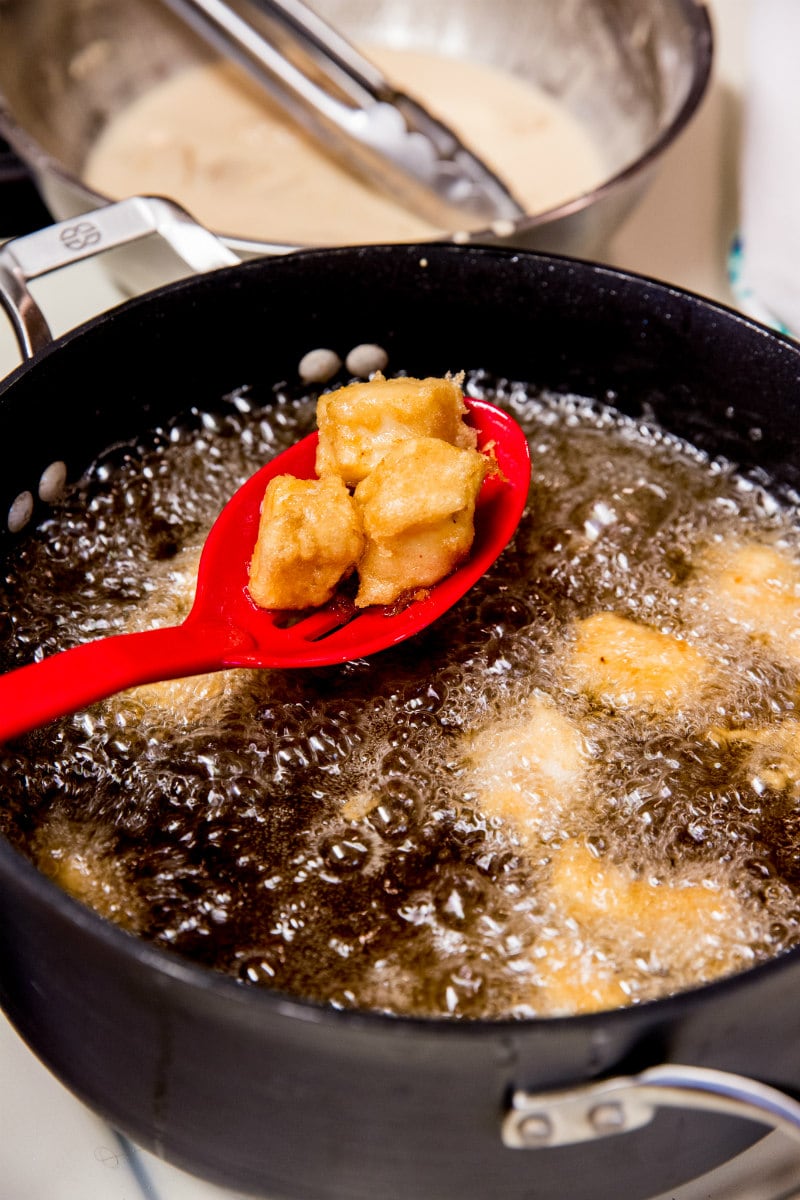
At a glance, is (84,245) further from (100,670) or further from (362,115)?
(362,115)

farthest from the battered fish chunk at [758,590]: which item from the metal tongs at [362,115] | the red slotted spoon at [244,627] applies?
the metal tongs at [362,115]

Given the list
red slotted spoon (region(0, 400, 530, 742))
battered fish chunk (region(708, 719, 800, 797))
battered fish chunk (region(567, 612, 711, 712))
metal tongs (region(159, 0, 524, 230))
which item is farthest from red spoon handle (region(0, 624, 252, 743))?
metal tongs (region(159, 0, 524, 230))

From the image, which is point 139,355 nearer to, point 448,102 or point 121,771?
point 121,771

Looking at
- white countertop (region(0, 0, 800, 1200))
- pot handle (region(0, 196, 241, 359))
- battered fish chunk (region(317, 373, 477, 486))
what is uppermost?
pot handle (region(0, 196, 241, 359))

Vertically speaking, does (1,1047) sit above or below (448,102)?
below

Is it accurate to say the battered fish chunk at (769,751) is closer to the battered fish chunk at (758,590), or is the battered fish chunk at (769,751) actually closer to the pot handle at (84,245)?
the battered fish chunk at (758,590)

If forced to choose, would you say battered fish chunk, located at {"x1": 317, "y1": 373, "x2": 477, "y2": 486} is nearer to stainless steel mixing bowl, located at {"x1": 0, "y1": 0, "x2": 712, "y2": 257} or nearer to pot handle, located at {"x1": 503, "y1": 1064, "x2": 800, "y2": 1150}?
pot handle, located at {"x1": 503, "y1": 1064, "x2": 800, "y2": 1150}

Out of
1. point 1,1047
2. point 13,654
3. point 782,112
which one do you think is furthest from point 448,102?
point 1,1047
